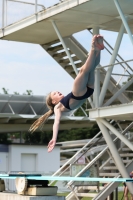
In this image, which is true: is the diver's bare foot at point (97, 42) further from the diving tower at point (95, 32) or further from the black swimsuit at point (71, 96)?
the diving tower at point (95, 32)

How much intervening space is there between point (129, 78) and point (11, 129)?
61.7ft

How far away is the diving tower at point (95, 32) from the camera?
69.1ft

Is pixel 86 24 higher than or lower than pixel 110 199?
higher

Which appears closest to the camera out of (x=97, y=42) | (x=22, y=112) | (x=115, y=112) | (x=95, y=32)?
(x=97, y=42)

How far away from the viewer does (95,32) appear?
23.7 meters

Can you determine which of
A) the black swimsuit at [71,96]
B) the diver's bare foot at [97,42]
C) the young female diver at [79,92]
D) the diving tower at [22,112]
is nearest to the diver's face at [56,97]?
the young female diver at [79,92]

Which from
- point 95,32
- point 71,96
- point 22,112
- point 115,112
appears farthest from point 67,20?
point 22,112

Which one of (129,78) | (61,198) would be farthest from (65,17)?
(61,198)

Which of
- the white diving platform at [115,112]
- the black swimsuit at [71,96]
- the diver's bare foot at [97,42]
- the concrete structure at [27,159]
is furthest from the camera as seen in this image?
the concrete structure at [27,159]

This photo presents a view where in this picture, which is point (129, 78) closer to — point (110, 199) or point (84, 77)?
point (110, 199)

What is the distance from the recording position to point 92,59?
979 cm

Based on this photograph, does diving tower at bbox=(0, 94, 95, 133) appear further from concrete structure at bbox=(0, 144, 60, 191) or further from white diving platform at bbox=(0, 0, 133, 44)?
white diving platform at bbox=(0, 0, 133, 44)

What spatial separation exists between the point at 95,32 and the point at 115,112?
4.20 m

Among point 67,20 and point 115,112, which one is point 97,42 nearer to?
point 115,112
